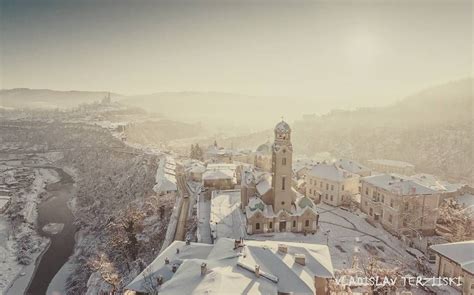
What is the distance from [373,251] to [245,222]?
1556cm

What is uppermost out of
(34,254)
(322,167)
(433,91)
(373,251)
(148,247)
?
(433,91)

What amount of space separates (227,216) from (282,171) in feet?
35.4

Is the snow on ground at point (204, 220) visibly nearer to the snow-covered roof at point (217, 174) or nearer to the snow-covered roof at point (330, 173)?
the snow-covered roof at point (217, 174)

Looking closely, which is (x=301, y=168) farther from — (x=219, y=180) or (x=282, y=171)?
(x=282, y=171)

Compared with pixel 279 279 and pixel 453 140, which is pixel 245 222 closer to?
pixel 279 279

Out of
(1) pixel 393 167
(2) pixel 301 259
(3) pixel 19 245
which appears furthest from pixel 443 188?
(3) pixel 19 245

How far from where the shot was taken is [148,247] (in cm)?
4731

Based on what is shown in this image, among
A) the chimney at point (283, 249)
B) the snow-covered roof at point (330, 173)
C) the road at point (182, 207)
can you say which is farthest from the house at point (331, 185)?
the chimney at point (283, 249)

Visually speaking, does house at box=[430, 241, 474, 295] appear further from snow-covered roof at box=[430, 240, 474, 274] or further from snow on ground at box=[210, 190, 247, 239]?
snow on ground at box=[210, 190, 247, 239]

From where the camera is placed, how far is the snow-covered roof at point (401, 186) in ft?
141

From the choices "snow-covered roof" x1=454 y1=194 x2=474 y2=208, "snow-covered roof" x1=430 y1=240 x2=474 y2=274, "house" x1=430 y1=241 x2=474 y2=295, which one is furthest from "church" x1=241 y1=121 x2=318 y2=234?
"snow-covered roof" x1=454 y1=194 x2=474 y2=208

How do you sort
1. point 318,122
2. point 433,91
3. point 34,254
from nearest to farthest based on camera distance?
point 34,254, point 433,91, point 318,122

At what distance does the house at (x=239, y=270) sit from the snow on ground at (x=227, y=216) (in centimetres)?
1018

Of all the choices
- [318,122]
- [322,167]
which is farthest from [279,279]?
[318,122]
